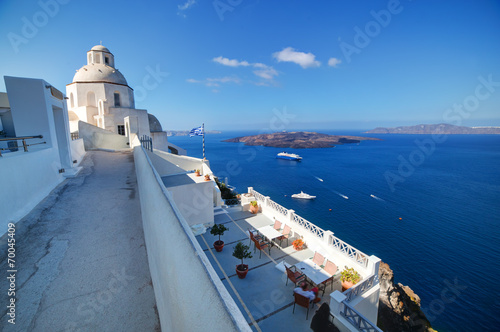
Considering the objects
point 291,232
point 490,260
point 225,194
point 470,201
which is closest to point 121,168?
point 291,232

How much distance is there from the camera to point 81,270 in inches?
154

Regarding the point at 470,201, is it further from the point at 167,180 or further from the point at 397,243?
the point at 167,180

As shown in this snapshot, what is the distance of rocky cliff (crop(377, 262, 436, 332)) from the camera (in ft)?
50.0

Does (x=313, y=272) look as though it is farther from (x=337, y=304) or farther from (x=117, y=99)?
(x=117, y=99)

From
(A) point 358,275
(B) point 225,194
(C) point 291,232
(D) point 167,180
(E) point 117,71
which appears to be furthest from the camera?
(E) point 117,71

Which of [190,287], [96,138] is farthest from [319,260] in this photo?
[96,138]

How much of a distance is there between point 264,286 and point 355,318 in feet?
11.8

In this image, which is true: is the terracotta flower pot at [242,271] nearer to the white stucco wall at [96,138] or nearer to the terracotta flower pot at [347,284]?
the terracotta flower pot at [347,284]

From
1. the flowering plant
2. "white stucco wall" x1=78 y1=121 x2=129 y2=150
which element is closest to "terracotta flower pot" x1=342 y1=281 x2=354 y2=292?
the flowering plant

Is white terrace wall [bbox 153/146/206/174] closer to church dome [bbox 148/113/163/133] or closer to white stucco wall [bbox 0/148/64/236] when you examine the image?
white stucco wall [bbox 0/148/64/236]

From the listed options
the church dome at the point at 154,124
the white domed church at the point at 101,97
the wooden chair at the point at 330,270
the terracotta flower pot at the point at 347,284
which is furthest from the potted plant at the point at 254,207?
the church dome at the point at 154,124

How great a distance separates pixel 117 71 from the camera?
30688 millimetres

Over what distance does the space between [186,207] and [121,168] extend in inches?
178

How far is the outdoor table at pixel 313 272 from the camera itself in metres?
8.26
